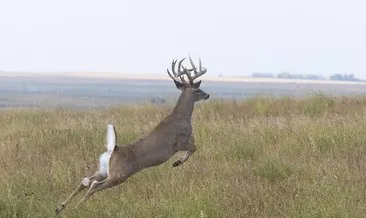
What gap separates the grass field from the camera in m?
6.47

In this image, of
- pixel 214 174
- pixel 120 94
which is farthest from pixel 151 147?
pixel 120 94

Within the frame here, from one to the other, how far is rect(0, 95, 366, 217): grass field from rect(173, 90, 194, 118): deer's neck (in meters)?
0.84

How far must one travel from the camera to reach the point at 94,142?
10.7m

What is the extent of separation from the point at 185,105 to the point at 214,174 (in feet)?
4.07

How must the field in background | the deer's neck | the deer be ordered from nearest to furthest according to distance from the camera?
the deer → the deer's neck → the field in background

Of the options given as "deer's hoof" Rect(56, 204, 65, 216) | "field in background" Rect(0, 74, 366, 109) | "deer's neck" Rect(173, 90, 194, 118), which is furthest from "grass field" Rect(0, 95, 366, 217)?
"field in background" Rect(0, 74, 366, 109)

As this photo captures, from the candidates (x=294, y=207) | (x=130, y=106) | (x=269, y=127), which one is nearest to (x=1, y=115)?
(x=130, y=106)

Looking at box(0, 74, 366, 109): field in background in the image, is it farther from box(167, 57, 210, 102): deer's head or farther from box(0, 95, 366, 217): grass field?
box(167, 57, 210, 102): deer's head

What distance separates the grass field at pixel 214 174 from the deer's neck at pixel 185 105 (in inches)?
32.9

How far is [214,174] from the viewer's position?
841cm

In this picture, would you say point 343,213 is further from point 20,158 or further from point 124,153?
point 20,158

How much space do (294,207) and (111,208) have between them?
1.91 metres

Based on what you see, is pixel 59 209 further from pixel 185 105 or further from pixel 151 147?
pixel 185 105

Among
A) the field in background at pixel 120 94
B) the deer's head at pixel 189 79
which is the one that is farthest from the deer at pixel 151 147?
the field in background at pixel 120 94
